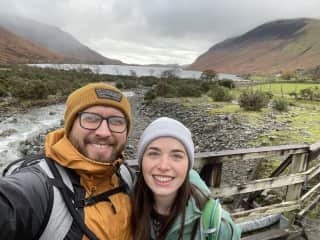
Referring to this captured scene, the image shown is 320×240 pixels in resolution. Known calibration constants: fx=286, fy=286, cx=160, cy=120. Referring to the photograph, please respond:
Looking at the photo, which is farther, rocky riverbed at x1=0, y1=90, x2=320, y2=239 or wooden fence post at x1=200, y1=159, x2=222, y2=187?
rocky riverbed at x1=0, y1=90, x2=320, y2=239

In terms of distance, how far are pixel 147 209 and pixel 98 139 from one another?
54 cm

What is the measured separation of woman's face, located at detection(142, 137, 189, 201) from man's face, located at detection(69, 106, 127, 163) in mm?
227

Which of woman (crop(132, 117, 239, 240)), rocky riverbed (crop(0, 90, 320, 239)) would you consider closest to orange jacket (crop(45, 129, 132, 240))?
woman (crop(132, 117, 239, 240))

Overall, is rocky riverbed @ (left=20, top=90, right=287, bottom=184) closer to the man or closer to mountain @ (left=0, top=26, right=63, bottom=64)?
the man

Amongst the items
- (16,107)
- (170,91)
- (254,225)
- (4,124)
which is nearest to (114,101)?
(254,225)

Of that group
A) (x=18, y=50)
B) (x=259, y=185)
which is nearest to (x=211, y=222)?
(x=259, y=185)

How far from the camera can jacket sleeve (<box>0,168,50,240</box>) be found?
1.27 m

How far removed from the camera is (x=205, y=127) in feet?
47.2

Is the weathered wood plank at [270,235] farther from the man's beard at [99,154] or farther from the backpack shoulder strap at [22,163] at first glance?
the backpack shoulder strap at [22,163]

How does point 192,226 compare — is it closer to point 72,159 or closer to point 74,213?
point 74,213

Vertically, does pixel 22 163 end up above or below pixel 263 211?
above

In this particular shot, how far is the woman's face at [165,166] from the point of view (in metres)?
1.80

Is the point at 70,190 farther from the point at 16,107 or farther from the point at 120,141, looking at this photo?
the point at 16,107

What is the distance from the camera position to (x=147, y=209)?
71.0 inches
